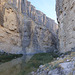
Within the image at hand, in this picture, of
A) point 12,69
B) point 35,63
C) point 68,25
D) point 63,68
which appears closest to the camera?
point 63,68

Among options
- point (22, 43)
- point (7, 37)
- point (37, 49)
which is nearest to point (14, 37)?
point (7, 37)

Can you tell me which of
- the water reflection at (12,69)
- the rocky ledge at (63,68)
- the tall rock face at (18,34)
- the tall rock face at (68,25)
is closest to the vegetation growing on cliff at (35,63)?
the water reflection at (12,69)

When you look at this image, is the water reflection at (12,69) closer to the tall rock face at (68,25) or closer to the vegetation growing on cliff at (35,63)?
the vegetation growing on cliff at (35,63)

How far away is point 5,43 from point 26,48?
32.3 ft

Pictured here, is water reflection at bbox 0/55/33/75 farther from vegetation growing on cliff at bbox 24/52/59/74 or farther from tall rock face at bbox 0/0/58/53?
tall rock face at bbox 0/0/58/53

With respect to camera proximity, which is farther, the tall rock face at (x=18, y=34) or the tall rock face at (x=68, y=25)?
the tall rock face at (x=18, y=34)

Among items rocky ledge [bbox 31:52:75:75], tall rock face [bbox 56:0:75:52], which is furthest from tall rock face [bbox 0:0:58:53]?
rocky ledge [bbox 31:52:75:75]

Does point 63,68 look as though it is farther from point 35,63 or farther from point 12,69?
point 35,63

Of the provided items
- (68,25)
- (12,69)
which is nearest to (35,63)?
(12,69)

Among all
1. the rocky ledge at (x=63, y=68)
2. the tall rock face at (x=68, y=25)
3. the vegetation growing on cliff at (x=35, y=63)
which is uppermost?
the tall rock face at (x=68, y=25)

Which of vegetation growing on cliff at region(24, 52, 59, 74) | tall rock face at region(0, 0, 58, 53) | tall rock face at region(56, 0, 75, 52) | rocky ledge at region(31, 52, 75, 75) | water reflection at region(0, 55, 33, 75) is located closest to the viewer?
rocky ledge at region(31, 52, 75, 75)

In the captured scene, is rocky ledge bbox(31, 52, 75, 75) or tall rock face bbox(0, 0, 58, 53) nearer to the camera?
rocky ledge bbox(31, 52, 75, 75)

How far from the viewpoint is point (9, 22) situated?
27.8m

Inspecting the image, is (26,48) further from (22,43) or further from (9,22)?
(9,22)
